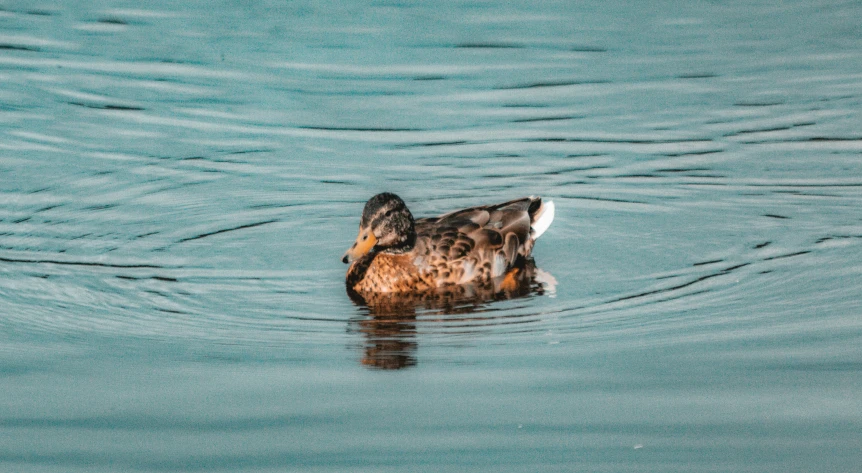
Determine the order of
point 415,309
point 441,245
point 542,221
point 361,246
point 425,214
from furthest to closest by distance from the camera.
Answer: point 425,214
point 542,221
point 441,245
point 361,246
point 415,309

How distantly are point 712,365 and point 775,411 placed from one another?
80 centimetres

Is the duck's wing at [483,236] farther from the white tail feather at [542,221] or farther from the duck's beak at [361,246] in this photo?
the duck's beak at [361,246]

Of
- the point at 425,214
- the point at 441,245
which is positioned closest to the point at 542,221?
the point at 441,245

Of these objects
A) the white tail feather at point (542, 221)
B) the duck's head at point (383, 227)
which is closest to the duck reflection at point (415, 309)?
the white tail feather at point (542, 221)

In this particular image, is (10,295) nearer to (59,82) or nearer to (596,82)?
(59,82)

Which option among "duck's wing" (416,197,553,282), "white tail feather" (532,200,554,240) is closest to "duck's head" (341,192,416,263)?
"duck's wing" (416,197,553,282)

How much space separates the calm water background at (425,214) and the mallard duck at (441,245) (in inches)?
12.3

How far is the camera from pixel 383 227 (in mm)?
10336

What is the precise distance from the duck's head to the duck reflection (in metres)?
0.36

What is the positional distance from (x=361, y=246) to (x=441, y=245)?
29.6 inches

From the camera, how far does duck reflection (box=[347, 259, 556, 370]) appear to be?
8.38 metres

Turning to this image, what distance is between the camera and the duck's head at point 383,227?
33.6 ft

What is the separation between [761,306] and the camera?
9055 mm

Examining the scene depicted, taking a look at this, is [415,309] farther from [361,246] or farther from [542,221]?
[542,221]
